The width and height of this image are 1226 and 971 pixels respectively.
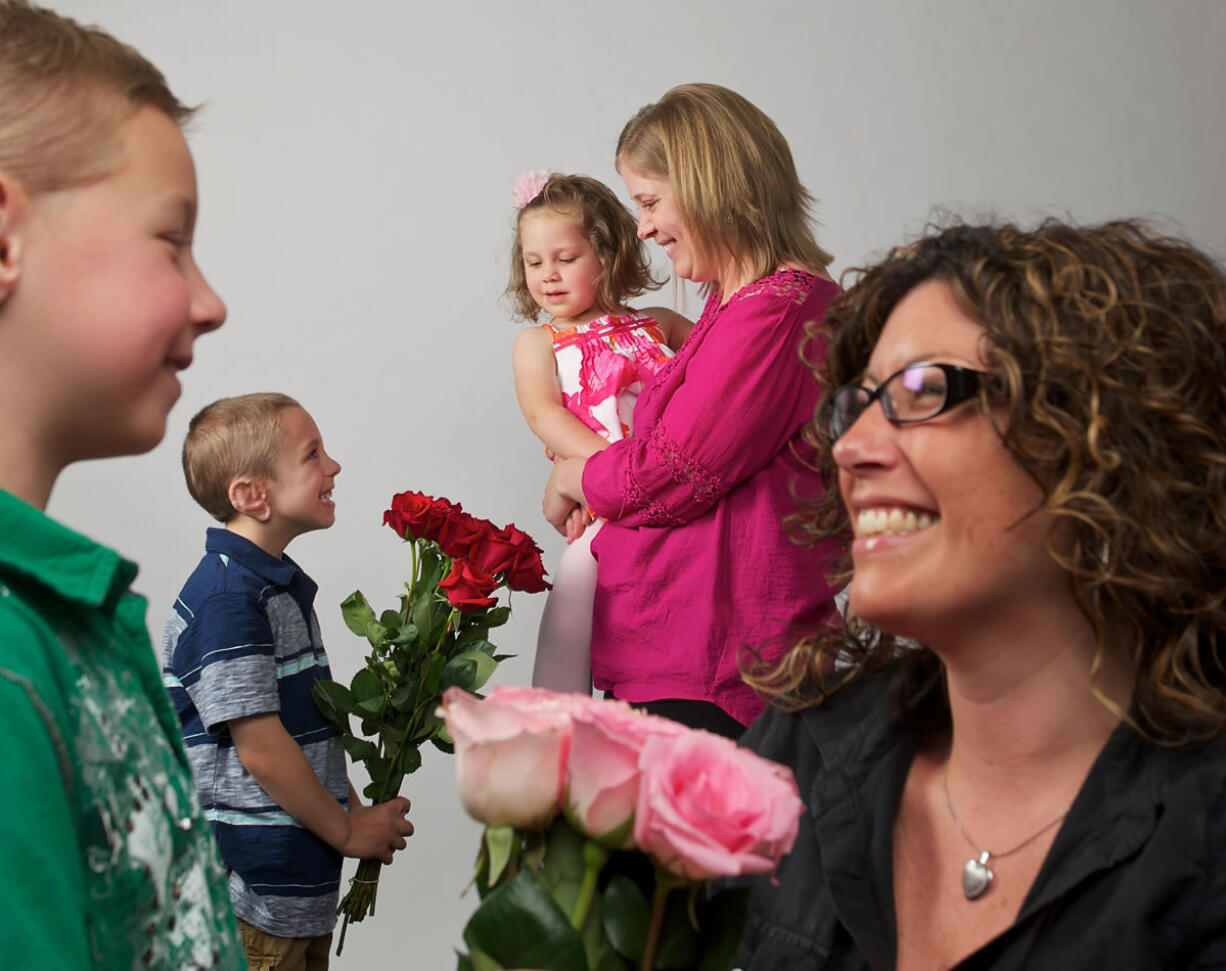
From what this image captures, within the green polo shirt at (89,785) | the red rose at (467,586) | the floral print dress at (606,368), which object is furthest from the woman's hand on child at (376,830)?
the green polo shirt at (89,785)

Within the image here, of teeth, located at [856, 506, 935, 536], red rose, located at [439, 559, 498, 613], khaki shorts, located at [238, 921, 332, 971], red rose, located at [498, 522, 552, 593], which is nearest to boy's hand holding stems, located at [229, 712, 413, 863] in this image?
khaki shorts, located at [238, 921, 332, 971]

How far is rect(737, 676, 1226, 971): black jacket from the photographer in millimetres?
1078

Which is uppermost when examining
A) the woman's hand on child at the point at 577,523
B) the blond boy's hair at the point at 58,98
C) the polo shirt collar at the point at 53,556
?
the blond boy's hair at the point at 58,98

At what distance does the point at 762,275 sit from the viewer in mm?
2350

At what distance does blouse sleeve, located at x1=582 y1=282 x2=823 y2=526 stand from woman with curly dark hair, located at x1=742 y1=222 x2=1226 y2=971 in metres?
0.94

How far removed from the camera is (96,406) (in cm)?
94

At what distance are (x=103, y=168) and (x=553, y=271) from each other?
1974 millimetres

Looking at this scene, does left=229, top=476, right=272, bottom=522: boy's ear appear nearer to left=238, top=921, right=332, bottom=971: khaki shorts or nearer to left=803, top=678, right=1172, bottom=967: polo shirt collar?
left=238, top=921, right=332, bottom=971: khaki shorts

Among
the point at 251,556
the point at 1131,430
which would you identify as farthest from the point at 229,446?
the point at 1131,430

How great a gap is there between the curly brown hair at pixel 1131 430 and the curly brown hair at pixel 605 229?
66.9 inches

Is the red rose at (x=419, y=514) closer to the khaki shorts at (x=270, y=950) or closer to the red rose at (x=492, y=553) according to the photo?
the red rose at (x=492, y=553)

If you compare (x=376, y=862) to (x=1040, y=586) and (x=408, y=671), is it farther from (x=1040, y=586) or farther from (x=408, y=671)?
(x=1040, y=586)

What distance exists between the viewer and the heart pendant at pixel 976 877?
1.21m

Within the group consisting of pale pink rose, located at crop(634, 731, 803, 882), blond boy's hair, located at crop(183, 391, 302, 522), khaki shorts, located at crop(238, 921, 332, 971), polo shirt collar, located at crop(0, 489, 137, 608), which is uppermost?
polo shirt collar, located at crop(0, 489, 137, 608)
